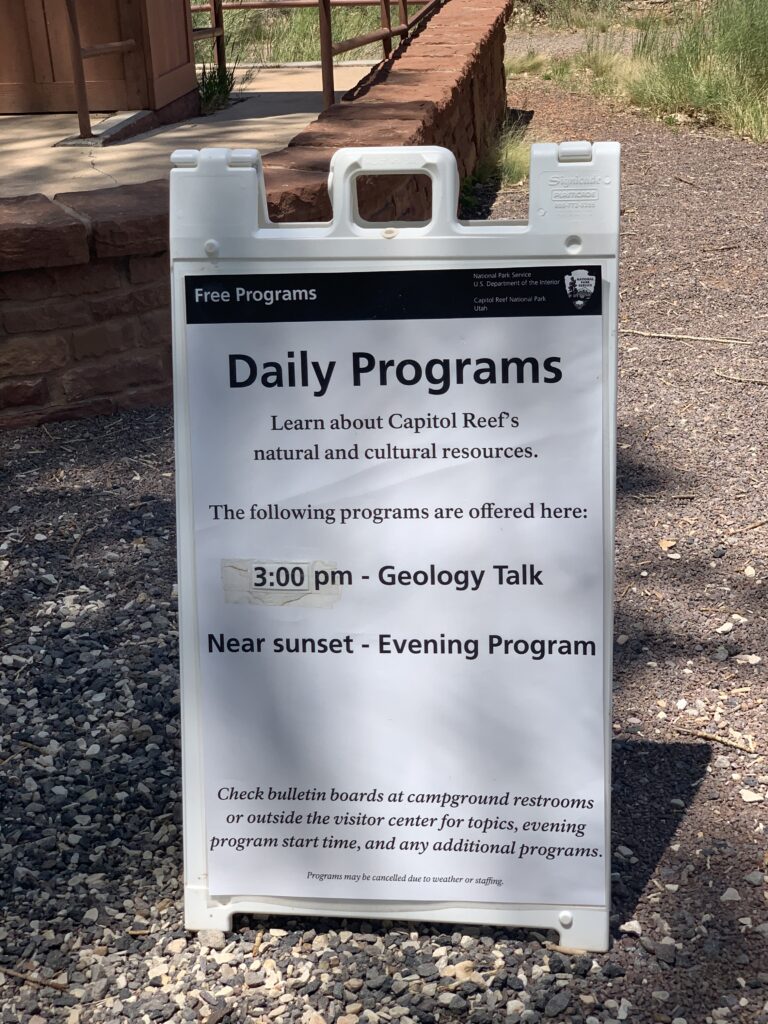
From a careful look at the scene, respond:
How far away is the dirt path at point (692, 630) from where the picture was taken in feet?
6.97

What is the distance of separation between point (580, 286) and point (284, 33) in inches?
419

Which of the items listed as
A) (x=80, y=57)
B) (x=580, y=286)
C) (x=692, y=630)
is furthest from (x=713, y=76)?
(x=580, y=286)

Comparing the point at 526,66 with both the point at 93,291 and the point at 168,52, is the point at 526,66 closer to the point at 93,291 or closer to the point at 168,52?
the point at 168,52

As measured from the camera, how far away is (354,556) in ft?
6.59

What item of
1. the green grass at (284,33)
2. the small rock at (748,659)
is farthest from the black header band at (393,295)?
the green grass at (284,33)

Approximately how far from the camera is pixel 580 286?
189 cm

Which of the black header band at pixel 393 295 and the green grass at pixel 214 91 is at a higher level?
the black header band at pixel 393 295

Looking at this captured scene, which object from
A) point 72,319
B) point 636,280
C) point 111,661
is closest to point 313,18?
point 636,280

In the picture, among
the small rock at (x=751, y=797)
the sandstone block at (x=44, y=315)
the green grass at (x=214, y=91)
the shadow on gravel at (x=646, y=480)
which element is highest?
the green grass at (x=214, y=91)

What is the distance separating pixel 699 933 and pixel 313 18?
456 inches

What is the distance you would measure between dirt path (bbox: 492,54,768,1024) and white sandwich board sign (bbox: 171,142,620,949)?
0.21 meters

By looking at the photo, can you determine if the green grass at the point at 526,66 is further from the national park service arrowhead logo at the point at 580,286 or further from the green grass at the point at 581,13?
the national park service arrowhead logo at the point at 580,286

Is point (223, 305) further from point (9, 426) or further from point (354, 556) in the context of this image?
point (9, 426)

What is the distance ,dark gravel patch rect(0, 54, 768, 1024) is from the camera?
2.05 metres
